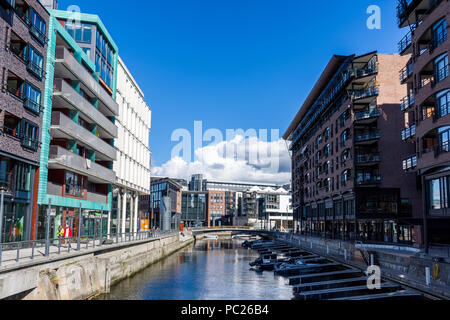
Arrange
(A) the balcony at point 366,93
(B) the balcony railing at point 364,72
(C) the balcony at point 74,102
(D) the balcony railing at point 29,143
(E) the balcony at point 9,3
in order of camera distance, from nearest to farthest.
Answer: (E) the balcony at point 9,3
(D) the balcony railing at point 29,143
(C) the balcony at point 74,102
(A) the balcony at point 366,93
(B) the balcony railing at point 364,72

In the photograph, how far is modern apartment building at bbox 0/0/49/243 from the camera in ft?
99.4

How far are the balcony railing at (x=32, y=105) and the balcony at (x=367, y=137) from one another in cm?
4499

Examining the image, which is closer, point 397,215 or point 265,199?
point 397,215

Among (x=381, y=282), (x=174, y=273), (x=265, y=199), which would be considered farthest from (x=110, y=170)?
(x=265, y=199)

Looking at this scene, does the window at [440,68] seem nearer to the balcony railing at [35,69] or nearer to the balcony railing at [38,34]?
the balcony railing at [35,69]

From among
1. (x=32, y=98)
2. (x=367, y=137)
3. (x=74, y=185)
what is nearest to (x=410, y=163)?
(x=367, y=137)

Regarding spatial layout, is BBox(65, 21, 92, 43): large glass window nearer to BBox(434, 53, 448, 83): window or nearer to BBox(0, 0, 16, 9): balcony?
BBox(0, 0, 16, 9): balcony

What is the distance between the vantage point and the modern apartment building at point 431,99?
34.1m

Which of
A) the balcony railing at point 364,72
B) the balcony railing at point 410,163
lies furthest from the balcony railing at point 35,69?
the balcony railing at point 364,72

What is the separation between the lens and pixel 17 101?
1265 inches

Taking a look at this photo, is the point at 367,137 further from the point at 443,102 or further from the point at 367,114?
the point at 443,102

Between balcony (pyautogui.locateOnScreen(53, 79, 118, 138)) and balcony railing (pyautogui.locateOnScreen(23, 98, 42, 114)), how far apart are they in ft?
12.3
